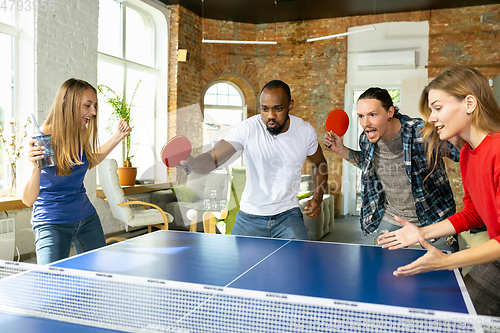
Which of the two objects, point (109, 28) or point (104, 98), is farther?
point (109, 28)

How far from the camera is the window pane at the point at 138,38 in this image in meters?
6.89

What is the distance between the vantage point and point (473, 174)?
1.63 metres

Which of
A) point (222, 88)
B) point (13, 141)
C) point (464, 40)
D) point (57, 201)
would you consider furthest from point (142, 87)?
point (464, 40)

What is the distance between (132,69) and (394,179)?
18.4ft

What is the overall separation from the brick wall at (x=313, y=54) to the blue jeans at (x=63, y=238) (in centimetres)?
527

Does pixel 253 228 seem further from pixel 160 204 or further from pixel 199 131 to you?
pixel 199 131

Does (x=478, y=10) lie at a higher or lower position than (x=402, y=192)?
higher

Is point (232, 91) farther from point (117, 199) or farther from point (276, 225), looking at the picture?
point (276, 225)

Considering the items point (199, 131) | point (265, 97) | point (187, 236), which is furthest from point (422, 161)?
point (199, 131)

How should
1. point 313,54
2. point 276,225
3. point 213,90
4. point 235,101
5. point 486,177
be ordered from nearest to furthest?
point 486,177, point 276,225, point 313,54, point 213,90, point 235,101

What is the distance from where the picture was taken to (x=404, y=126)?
92.5 inches

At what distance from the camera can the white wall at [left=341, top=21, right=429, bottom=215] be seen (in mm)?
7664

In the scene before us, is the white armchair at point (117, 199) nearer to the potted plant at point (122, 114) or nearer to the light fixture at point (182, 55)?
the potted plant at point (122, 114)

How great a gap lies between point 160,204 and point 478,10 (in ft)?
21.5
